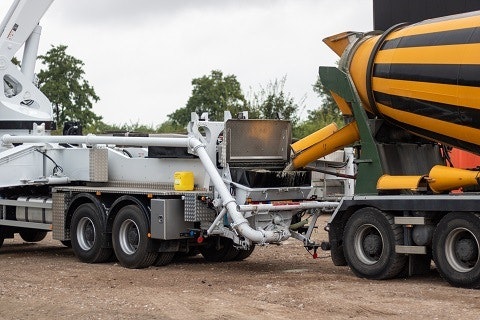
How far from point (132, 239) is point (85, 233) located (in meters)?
1.41

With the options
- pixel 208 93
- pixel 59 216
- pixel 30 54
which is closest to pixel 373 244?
pixel 59 216

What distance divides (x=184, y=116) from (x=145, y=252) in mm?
44016

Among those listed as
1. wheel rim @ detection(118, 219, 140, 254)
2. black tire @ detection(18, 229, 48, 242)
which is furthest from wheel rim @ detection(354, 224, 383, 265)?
black tire @ detection(18, 229, 48, 242)

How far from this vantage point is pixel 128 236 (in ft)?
54.3

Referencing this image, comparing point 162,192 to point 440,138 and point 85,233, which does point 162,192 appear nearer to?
point 85,233

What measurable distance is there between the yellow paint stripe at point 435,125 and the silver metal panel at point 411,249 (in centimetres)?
159

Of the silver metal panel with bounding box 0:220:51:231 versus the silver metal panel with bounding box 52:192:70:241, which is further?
the silver metal panel with bounding box 0:220:51:231

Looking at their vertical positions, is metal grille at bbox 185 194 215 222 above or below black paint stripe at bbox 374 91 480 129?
below

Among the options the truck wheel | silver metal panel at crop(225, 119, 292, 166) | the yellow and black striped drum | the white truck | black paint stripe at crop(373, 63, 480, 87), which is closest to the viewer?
the truck wheel

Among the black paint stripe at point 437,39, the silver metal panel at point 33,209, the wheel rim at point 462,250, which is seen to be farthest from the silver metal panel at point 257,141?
the silver metal panel at point 33,209

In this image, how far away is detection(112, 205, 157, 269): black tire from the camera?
16.0 m

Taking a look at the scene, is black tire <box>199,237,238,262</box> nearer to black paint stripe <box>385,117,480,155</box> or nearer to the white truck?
the white truck

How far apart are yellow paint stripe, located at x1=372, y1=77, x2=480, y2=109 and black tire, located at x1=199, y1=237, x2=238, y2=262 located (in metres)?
4.21

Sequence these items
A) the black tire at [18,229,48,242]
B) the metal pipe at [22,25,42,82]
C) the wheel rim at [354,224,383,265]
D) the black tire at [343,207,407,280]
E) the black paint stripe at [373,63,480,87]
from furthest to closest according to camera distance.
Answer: the metal pipe at [22,25,42,82]
the black tire at [18,229,48,242]
the wheel rim at [354,224,383,265]
the black tire at [343,207,407,280]
the black paint stripe at [373,63,480,87]
